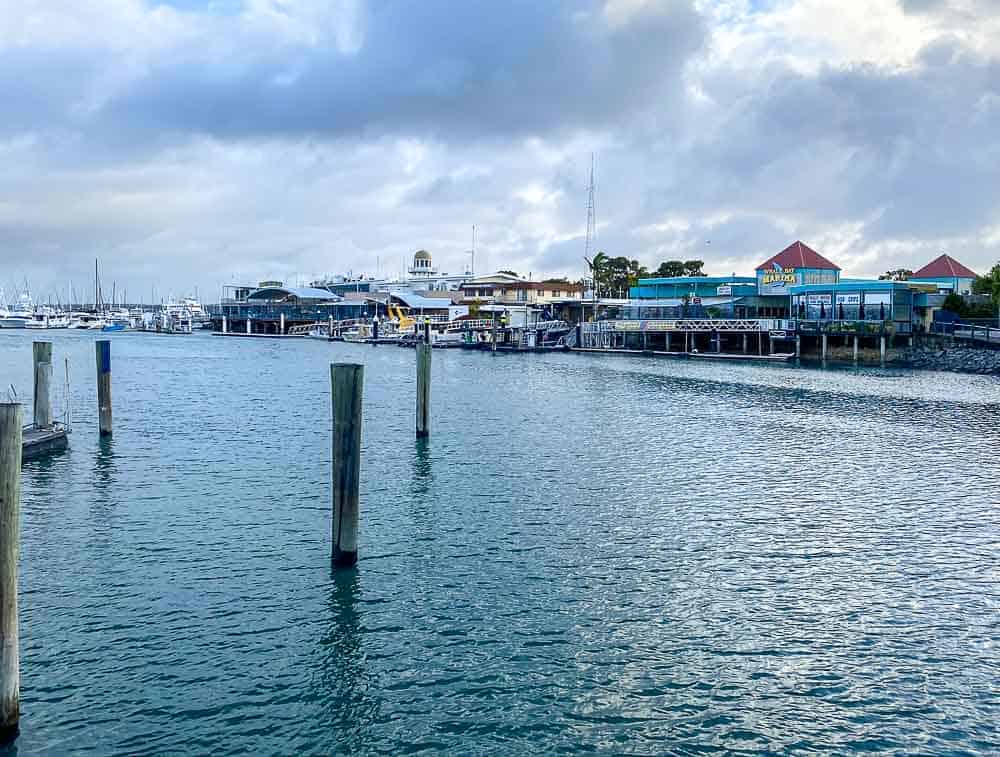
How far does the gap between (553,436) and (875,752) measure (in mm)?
27543

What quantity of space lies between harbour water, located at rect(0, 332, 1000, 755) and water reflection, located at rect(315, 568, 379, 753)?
0.05 meters

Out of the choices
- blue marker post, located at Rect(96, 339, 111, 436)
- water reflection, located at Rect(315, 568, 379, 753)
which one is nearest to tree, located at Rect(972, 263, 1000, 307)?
blue marker post, located at Rect(96, 339, 111, 436)

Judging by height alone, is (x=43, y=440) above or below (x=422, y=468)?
above

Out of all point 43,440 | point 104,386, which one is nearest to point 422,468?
point 43,440

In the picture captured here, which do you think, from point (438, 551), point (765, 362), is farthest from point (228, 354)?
point (438, 551)

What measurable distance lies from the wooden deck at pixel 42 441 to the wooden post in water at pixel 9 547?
20.0 meters

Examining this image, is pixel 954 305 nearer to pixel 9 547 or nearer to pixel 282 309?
pixel 9 547

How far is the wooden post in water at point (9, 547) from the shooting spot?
11094 millimetres

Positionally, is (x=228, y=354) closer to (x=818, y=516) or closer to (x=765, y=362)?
(x=765, y=362)

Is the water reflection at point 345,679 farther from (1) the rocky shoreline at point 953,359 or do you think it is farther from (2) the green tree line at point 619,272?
(2) the green tree line at point 619,272

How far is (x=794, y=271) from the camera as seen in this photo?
364 ft

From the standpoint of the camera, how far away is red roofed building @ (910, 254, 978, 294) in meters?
118

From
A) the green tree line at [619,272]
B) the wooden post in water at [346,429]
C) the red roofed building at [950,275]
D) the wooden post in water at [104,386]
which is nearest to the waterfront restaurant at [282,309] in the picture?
the green tree line at [619,272]

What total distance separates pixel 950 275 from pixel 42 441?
Result: 394 feet
